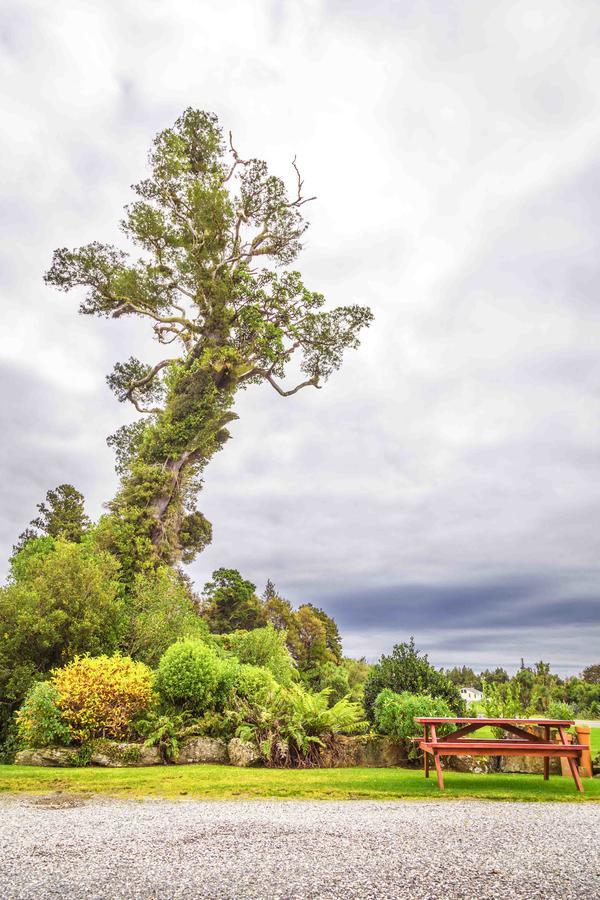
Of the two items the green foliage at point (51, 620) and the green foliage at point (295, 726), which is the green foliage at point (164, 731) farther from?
the green foliage at point (51, 620)

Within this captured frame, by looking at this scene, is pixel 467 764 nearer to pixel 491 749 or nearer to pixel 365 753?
pixel 365 753

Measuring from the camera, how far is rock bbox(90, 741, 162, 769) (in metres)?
10.7

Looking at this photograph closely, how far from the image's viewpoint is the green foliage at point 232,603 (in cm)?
3209

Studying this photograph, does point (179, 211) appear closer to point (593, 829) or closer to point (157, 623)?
point (157, 623)

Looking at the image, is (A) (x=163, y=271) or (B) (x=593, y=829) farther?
(A) (x=163, y=271)

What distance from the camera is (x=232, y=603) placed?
32.9 metres

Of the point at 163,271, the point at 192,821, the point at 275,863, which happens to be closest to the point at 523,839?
the point at 275,863

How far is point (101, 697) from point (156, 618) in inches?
253

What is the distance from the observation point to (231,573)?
33.4m

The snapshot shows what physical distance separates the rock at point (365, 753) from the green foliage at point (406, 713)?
0.71 feet

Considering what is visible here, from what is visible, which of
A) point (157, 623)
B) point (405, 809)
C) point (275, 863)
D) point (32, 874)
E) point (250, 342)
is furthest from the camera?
point (250, 342)

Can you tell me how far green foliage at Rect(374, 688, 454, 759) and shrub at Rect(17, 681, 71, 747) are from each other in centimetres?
629

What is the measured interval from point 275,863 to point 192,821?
1.96 meters

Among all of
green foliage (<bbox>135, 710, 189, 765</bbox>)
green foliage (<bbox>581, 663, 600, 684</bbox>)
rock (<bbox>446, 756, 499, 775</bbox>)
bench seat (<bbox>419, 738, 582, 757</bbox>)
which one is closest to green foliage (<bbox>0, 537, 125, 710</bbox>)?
green foliage (<bbox>135, 710, 189, 765</bbox>)
